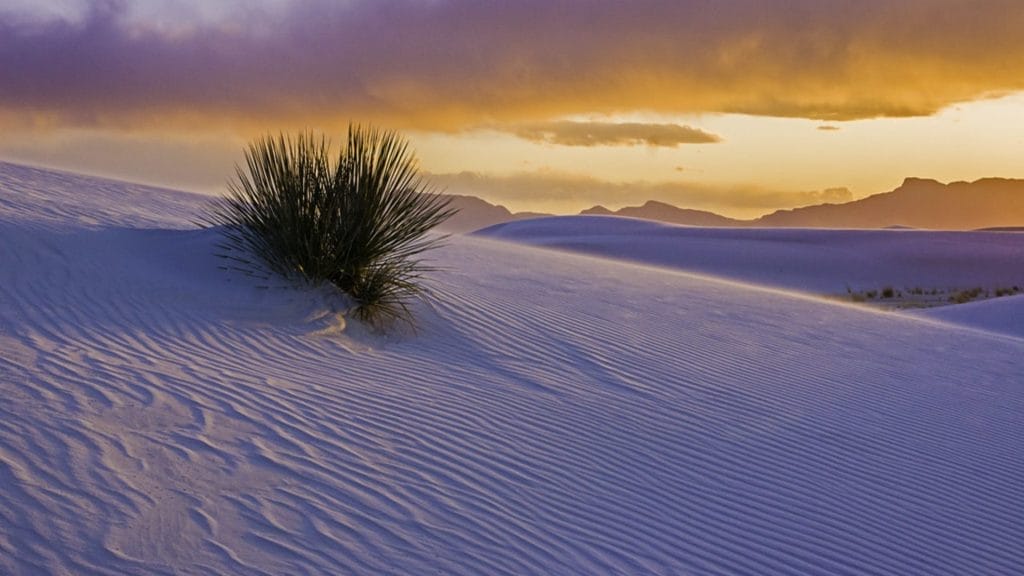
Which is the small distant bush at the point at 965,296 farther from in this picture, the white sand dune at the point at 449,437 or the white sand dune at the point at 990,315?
the white sand dune at the point at 449,437

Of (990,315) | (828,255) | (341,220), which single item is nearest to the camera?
Result: (341,220)

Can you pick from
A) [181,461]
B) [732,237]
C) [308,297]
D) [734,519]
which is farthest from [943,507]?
[732,237]

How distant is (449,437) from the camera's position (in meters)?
7.15

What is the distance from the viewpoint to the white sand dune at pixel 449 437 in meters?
5.36

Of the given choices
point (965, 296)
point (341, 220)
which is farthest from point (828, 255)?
point (341, 220)

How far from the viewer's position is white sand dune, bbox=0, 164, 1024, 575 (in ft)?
17.6

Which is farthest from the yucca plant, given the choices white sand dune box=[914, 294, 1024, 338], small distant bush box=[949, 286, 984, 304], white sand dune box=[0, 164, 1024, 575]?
small distant bush box=[949, 286, 984, 304]

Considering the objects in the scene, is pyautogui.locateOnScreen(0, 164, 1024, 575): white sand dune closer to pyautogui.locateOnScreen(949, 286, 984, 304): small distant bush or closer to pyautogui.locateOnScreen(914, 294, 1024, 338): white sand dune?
pyautogui.locateOnScreen(914, 294, 1024, 338): white sand dune

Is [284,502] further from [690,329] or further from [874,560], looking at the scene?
[690,329]

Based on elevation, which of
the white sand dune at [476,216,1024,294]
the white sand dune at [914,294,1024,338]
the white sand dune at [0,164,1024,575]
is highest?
the white sand dune at [476,216,1024,294]

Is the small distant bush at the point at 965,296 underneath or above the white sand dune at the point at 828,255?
underneath

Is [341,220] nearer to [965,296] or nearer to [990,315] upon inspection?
[990,315]

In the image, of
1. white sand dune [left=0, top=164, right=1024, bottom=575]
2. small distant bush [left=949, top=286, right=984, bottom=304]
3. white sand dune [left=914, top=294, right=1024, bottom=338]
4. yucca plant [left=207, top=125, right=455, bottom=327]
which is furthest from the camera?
small distant bush [left=949, top=286, right=984, bottom=304]

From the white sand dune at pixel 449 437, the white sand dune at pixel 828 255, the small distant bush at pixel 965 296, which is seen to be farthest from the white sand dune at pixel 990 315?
the white sand dune at pixel 828 255
